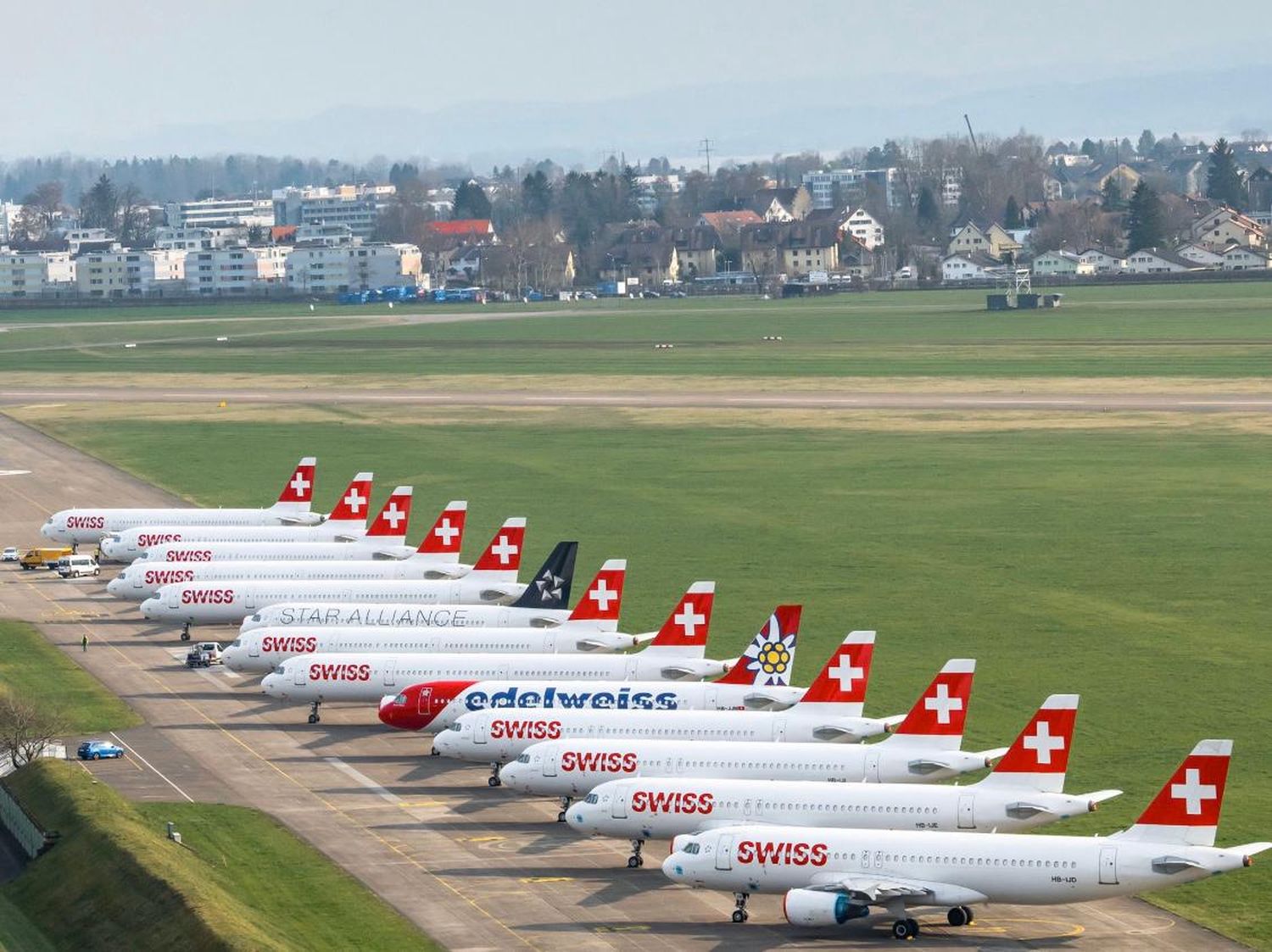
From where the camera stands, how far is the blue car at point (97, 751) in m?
103

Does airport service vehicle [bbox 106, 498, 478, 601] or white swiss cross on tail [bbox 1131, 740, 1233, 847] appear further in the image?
airport service vehicle [bbox 106, 498, 478, 601]

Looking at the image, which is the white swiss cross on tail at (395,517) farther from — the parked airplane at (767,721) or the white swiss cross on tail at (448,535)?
the parked airplane at (767,721)

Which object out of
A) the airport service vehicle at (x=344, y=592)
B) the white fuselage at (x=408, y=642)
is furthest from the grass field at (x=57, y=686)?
the airport service vehicle at (x=344, y=592)

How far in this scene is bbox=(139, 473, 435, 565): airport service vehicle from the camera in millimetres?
141750

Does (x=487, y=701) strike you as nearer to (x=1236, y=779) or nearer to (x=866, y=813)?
(x=866, y=813)

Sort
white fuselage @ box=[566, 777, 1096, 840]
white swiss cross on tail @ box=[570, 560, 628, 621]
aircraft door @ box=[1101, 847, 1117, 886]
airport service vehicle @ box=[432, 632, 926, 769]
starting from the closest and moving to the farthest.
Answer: aircraft door @ box=[1101, 847, 1117, 886] → white fuselage @ box=[566, 777, 1096, 840] → airport service vehicle @ box=[432, 632, 926, 769] → white swiss cross on tail @ box=[570, 560, 628, 621]

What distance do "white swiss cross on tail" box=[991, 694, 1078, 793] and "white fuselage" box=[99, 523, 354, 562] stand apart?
82.3 meters

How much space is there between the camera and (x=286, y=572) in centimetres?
13838

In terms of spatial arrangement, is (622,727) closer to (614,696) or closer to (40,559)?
(614,696)

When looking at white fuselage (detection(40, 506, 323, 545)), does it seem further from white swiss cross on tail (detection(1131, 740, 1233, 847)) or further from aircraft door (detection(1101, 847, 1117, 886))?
white swiss cross on tail (detection(1131, 740, 1233, 847))

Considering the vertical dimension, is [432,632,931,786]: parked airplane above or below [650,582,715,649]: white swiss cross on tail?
below

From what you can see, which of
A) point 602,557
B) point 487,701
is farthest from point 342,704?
point 602,557

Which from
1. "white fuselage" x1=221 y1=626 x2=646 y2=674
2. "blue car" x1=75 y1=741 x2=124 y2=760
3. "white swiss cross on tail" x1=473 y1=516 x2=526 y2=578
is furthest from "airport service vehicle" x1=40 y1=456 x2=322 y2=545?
"blue car" x1=75 y1=741 x2=124 y2=760

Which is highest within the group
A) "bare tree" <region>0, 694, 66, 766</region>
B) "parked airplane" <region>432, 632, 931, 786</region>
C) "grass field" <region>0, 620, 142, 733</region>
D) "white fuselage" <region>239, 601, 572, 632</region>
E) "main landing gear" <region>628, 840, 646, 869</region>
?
"parked airplane" <region>432, 632, 931, 786</region>
